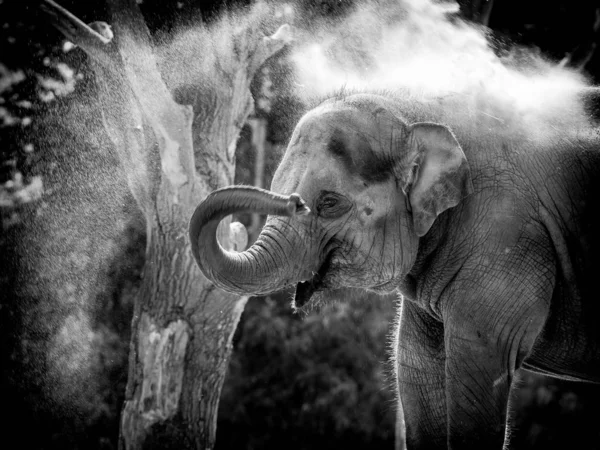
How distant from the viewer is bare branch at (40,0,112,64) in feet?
15.8

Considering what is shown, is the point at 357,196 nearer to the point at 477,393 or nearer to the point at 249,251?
the point at 249,251

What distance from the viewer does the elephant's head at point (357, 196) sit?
300cm

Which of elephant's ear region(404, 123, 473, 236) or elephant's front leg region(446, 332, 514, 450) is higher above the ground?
elephant's ear region(404, 123, 473, 236)

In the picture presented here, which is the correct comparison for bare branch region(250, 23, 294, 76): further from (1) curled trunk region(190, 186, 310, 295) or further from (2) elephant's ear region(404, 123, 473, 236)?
(1) curled trunk region(190, 186, 310, 295)

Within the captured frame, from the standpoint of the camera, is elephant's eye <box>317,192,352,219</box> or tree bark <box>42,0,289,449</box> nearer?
elephant's eye <box>317,192,352,219</box>

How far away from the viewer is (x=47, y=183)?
653cm

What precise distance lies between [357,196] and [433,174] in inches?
11.9

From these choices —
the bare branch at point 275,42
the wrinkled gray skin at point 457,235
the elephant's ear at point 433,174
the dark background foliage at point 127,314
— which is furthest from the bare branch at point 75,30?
the elephant's ear at point 433,174

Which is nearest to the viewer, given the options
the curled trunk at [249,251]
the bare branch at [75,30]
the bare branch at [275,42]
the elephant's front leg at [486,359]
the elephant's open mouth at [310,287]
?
the curled trunk at [249,251]

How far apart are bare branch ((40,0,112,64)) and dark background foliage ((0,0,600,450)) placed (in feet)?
2.50

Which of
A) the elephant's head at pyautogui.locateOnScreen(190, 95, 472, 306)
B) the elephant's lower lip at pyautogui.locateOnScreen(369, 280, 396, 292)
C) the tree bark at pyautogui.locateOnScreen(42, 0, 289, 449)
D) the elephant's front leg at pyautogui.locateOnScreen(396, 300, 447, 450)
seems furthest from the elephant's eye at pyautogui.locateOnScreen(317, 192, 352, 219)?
the tree bark at pyautogui.locateOnScreen(42, 0, 289, 449)

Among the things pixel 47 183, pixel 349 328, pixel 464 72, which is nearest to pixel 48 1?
pixel 47 183

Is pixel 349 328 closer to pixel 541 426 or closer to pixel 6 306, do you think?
pixel 541 426

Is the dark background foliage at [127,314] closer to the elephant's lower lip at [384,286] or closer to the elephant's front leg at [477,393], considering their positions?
the elephant's lower lip at [384,286]
